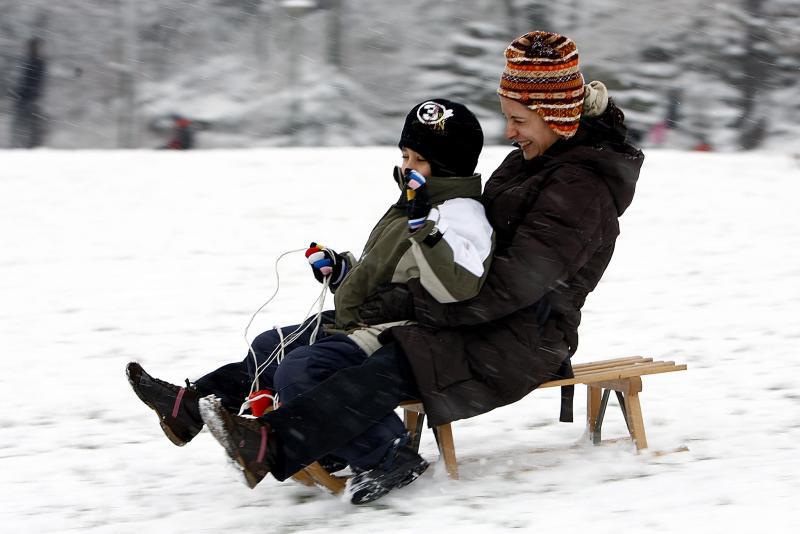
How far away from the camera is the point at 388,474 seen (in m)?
3.08

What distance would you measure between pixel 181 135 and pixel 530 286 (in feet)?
42.5

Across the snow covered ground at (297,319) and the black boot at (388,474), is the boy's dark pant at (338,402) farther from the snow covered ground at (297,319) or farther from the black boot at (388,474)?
the snow covered ground at (297,319)

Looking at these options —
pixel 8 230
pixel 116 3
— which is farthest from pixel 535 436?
pixel 116 3

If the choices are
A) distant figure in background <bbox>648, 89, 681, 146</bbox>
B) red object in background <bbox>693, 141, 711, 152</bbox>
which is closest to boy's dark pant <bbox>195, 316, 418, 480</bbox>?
distant figure in background <bbox>648, 89, 681, 146</bbox>

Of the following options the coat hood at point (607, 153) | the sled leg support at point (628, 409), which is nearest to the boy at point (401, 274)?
the coat hood at point (607, 153)

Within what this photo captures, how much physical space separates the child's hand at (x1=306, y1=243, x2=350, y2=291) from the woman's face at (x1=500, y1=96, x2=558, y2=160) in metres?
0.69

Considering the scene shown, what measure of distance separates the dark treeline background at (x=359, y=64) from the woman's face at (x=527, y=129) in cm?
1317

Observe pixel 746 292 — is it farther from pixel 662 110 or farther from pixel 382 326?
pixel 662 110

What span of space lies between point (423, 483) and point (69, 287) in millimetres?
3958

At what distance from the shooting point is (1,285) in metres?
6.59

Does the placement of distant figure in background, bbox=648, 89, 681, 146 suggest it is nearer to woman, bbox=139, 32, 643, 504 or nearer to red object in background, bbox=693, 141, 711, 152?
red object in background, bbox=693, 141, 711, 152

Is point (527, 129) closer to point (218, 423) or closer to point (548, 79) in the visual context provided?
point (548, 79)

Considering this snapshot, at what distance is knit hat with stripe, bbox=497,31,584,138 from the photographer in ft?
10.5

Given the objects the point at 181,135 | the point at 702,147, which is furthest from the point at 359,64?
the point at 702,147
